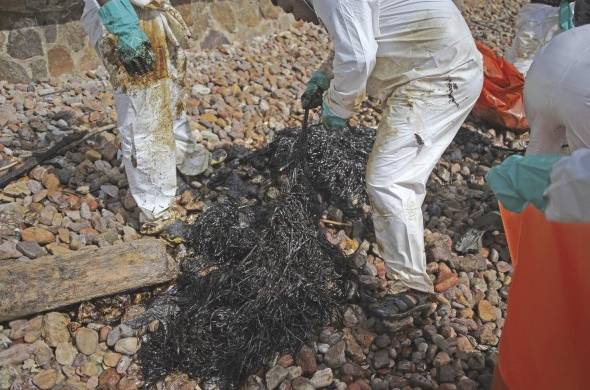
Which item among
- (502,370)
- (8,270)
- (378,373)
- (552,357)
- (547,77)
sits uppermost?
(547,77)

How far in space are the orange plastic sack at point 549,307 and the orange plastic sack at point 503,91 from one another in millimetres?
2963

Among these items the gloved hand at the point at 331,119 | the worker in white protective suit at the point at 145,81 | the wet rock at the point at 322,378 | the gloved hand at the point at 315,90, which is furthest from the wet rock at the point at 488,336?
the worker in white protective suit at the point at 145,81

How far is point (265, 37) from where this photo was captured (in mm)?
5988

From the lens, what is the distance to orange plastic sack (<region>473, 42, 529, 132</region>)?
454 centimetres

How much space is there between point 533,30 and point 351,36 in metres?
3.23

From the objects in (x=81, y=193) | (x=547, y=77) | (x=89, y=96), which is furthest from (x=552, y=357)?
(x=89, y=96)

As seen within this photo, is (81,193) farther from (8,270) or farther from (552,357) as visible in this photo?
(552,357)

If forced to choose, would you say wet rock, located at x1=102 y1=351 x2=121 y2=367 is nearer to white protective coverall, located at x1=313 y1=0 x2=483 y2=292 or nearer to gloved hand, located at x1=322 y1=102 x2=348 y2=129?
white protective coverall, located at x1=313 y1=0 x2=483 y2=292

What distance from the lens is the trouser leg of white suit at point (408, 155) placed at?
2652 millimetres

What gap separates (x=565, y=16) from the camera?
4.66 m

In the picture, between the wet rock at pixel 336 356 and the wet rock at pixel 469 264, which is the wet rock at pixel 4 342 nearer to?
the wet rock at pixel 336 356

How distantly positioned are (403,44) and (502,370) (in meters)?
1.58

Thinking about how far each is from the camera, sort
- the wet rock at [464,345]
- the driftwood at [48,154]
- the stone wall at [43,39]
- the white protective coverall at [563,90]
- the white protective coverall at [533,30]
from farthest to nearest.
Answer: the white protective coverall at [533,30] → the stone wall at [43,39] → the driftwood at [48,154] → the wet rock at [464,345] → the white protective coverall at [563,90]

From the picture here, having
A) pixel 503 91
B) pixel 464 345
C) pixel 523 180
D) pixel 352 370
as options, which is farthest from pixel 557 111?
pixel 503 91
